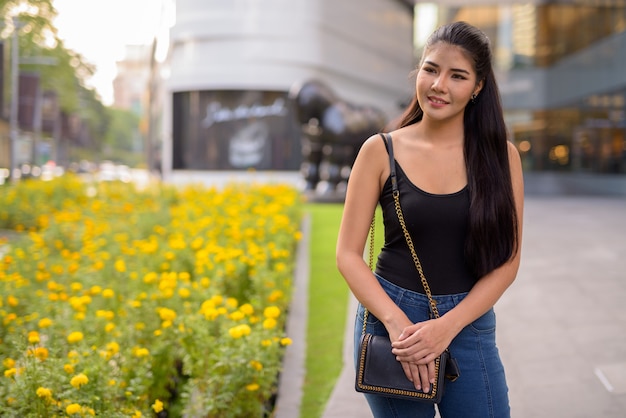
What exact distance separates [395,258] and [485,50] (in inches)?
25.8

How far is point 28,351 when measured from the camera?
136 inches

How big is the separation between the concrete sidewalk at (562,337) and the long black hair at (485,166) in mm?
2472

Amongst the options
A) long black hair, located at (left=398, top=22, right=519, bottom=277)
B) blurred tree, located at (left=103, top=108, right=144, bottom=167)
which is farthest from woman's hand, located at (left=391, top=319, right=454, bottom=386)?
blurred tree, located at (left=103, top=108, right=144, bottom=167)

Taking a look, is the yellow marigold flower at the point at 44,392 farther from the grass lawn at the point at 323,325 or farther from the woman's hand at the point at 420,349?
the grass lawn at the point at 323,325

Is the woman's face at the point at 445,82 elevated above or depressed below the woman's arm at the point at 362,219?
above

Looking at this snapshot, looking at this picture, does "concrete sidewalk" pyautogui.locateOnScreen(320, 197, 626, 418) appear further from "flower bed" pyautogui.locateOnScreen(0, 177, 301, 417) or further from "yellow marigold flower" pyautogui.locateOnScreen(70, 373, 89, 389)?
"yellow marigold flower" pyautogui.locateOnScreen(70, 373, 89, 389)

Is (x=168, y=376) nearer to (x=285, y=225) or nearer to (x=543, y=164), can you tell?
(x=285, y=225)

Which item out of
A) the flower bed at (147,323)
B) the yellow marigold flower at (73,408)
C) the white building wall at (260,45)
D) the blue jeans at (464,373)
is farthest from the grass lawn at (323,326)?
the white building wall at (260,45)

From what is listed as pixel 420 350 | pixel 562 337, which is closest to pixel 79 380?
pixel 420 350

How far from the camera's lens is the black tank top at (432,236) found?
2.19m

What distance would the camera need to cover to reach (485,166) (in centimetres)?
226

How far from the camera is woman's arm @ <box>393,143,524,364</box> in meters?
2.12

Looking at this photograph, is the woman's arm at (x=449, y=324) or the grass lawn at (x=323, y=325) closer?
the woman's arm at (x=449, y=324)

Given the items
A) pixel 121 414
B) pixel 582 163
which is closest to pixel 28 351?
pixel 121 414
